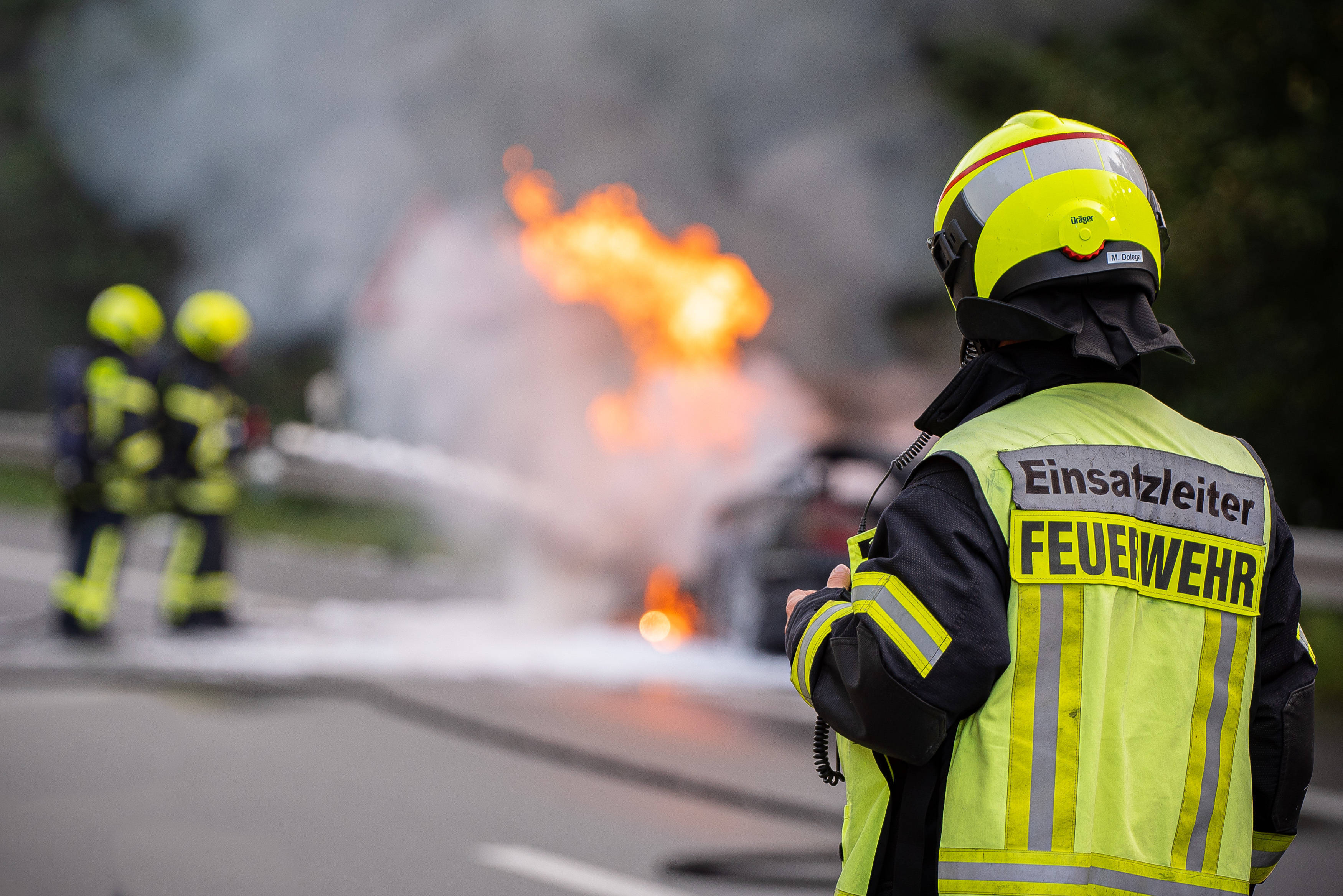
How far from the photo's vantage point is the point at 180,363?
9.44 meters

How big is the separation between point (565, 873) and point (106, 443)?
548 centimetres

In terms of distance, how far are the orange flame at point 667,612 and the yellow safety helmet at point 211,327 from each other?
11.0 feet

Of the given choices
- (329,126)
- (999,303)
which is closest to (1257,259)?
(999,303)

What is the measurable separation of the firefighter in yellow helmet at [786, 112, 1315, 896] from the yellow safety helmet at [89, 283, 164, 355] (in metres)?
7.94

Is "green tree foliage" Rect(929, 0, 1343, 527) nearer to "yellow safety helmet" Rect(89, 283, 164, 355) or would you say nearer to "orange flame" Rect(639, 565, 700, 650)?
"orange flame" Rect(639, 565, 700, 650)

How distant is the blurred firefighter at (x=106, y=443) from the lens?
8938 mm

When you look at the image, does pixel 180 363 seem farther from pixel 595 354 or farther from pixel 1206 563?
pixel 1206 563

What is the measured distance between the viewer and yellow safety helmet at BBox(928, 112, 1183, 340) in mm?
2115

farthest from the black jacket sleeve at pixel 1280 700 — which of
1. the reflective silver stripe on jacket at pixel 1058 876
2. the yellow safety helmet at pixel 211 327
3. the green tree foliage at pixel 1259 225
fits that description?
the green tree foliage at pixel 1259 225

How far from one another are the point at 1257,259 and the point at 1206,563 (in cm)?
955

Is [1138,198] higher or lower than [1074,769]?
higher

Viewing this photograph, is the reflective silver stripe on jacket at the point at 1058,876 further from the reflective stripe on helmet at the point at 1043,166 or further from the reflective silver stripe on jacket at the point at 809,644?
the reflective stripe on helmet at the point at 1043,166

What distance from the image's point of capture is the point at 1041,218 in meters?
2.14

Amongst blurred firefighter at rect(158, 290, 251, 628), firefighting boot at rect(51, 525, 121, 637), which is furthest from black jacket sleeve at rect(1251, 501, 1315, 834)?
firefighting boot at rect(51, 525, 121, 637)
